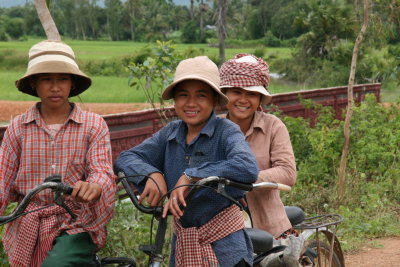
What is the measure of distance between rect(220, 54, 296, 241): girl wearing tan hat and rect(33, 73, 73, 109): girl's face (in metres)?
0.93

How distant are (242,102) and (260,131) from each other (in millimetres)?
182

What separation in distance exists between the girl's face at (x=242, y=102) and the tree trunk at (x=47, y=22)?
293 cm

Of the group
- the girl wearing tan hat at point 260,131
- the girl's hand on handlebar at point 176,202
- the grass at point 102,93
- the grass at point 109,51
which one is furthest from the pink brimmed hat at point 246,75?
the grass at point 109,51

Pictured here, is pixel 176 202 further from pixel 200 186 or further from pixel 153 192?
pixel 153 192

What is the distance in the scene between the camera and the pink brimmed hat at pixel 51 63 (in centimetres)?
295

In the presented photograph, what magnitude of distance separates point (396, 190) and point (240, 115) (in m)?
5.20

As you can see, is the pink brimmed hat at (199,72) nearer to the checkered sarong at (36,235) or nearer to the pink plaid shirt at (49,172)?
the pink plaid shirt at (49,172)

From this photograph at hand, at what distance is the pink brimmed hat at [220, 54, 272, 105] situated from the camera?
3.57 metres

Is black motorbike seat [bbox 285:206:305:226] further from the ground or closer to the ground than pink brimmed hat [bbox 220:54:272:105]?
closer to the ground

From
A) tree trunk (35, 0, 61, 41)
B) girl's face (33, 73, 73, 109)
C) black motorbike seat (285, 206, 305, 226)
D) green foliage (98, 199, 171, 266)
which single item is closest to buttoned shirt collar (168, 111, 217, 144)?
girl's face (33, 73, 73, 109)

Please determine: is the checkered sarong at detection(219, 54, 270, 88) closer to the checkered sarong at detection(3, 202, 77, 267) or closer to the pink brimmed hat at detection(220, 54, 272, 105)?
the pink brimmed hat at detection(220, 54, 272, 105)

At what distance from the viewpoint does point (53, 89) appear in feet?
9.76

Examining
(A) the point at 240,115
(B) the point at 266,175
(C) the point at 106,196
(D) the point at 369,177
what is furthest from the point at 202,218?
(D) the point at 369,177

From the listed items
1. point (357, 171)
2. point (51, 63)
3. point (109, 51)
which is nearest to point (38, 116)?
point (51, 63)
